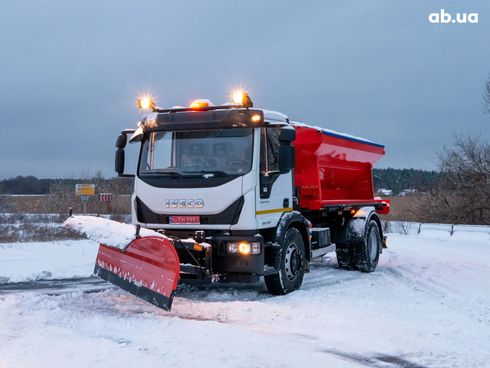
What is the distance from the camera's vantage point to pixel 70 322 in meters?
5.98

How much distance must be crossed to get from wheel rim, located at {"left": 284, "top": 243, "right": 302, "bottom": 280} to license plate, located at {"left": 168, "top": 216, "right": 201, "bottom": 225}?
5.06 feet

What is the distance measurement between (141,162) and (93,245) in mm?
9327

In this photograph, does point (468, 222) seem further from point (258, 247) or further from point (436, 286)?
point (258, 247)

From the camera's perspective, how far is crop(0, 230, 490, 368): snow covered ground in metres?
4.83

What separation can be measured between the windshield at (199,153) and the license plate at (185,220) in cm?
60

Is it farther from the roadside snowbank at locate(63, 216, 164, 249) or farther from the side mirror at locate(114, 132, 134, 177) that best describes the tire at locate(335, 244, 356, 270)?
the roadside snowbank at locate(63, 216, 164, 249)

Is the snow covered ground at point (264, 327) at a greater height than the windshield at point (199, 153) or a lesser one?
lesser

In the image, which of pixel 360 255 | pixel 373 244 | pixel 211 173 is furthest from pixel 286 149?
pixel 373 244

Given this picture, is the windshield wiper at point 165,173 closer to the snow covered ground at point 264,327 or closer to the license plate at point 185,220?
the license plate at point 185,220

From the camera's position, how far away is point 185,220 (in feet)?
25.6

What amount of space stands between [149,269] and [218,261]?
1.25 meters

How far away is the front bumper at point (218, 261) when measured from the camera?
24.4ft

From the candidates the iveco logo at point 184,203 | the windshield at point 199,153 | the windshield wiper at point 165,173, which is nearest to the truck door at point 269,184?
the windshield at point 199,153

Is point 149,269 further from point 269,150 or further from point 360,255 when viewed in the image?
point 360,255
